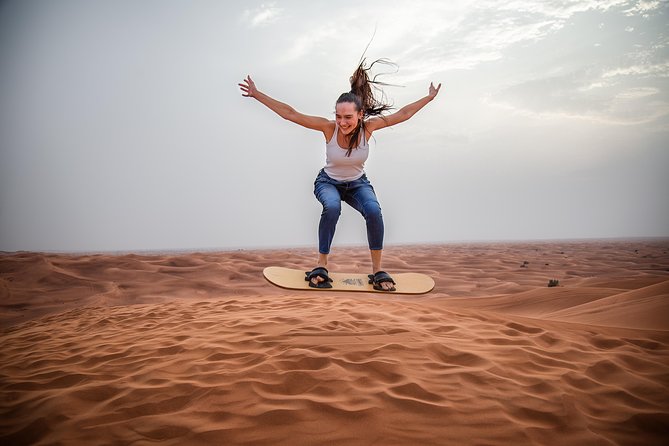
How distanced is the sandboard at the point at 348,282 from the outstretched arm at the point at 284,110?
170cm

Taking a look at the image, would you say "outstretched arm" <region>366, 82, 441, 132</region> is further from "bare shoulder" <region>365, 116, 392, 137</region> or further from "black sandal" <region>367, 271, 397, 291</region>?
"black sandal" <region>367, 271, 397, 291</region>

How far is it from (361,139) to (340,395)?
261cm

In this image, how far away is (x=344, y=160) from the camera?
146 inches

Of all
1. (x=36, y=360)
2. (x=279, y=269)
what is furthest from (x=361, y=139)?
(x=36, y=360)

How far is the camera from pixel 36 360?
289cm

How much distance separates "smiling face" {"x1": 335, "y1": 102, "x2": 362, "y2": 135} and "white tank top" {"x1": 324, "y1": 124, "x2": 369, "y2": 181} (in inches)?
6.4

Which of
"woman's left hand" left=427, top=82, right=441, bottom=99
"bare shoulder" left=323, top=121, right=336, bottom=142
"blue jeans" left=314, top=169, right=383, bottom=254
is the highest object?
"woman's left hand" left=427, top=82, right=441, bottom=99

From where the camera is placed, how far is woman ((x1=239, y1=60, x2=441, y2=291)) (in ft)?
11.7

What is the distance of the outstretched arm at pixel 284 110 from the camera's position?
358cm

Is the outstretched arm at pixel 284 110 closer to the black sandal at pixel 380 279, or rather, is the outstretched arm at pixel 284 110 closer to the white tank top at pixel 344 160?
the white tank top at pixel 344 160

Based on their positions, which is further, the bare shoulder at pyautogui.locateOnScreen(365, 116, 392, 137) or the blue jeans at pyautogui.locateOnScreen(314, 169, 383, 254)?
the bare shoulder at pyautogui.locateOnScreen(365, 116, 392, 137)

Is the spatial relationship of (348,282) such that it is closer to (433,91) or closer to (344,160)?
(344,160)

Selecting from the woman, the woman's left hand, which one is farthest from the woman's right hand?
the woman's left hand

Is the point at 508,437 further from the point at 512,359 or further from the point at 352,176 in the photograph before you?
the point at 352,176
